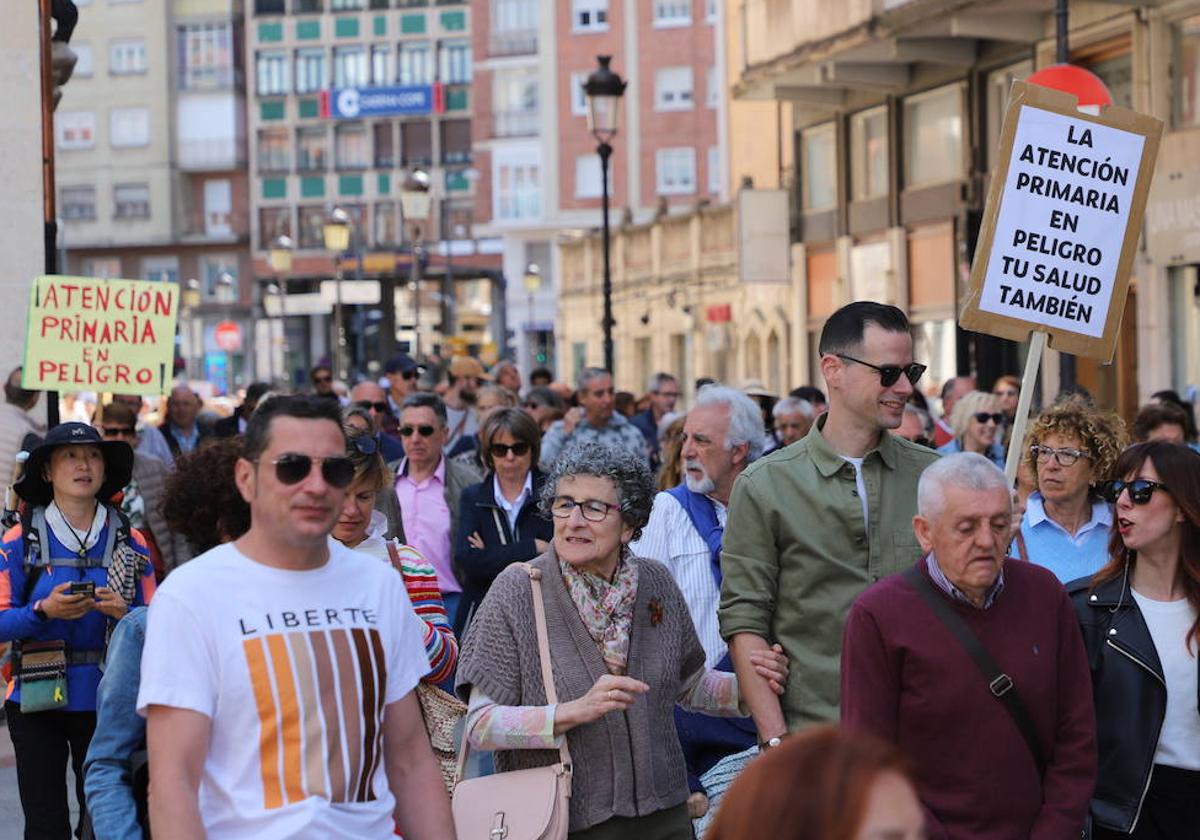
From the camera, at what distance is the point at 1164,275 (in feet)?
75.2

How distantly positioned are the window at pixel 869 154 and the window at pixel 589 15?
34.4m

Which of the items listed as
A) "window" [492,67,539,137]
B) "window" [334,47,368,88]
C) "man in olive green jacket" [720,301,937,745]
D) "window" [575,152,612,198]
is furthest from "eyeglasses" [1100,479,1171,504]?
"window" [334,47,368,88]

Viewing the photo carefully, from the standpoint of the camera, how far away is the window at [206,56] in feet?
302

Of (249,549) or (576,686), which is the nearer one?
(249,549)

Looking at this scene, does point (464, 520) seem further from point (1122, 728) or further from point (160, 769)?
point (160, 769)

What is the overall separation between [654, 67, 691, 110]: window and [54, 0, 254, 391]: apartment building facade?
30.9m

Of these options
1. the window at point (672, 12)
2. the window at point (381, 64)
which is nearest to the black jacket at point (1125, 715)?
the window at point (672, 12)

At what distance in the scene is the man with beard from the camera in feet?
23.0

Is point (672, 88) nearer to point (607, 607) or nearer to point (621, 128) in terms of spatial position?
point (621, 128)

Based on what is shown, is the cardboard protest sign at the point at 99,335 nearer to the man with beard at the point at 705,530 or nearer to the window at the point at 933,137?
the man with beard at the point at 705,530

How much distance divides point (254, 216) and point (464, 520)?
273 ft

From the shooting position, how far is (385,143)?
9069cm

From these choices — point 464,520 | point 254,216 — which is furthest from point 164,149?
point 464,520

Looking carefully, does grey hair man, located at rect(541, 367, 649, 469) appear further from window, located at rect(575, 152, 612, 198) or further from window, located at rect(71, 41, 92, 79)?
window, located at rect(71, 41, 92, 79)
